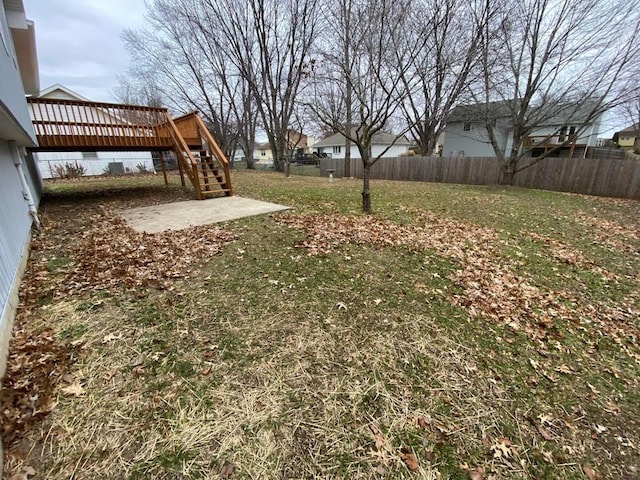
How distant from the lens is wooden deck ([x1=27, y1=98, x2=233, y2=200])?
23.5 feet

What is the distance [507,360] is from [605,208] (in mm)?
9856

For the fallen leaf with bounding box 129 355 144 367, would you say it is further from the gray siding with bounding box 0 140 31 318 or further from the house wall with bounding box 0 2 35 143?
the house wall with bounding box 0 2 35 143

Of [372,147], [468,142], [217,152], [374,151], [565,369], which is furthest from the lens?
[372,147]

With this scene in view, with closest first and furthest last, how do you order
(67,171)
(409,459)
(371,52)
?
(409,459), (371,52), (67,171)

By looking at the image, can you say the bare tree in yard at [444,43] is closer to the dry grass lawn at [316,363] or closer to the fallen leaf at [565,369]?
the dry grass lawn at [316,363]

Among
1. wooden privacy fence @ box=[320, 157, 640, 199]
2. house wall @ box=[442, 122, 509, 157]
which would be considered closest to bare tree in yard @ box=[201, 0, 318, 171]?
wooden privacy fence @ box=[320, 157, 640, 199]

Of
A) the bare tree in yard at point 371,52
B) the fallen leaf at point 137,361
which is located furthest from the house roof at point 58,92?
the fallen leaf at point 137,361

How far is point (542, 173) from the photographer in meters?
12.9

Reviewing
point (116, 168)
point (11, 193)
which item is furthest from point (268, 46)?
point (11, 193)

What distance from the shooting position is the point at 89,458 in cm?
159

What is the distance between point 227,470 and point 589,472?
218 cm

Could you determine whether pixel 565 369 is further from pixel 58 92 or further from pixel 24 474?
pixel 58 92

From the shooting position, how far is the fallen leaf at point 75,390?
6.32 ft

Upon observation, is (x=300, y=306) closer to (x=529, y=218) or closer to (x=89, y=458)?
(x=89, y=458)
